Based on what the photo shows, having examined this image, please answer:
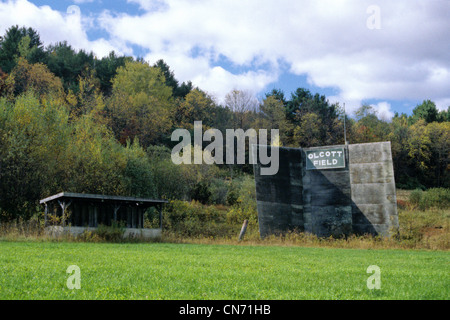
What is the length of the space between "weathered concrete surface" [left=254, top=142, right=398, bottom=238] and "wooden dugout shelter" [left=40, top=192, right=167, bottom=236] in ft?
24.3

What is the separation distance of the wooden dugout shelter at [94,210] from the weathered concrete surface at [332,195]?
7395 millimetres

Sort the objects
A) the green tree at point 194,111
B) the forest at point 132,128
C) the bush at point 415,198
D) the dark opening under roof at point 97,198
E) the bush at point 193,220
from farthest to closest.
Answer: the green tree at point 194,111 → the bush at point 415,198 → the bush at point 193,220 → the forest at point 132,128 → the dark opening under roof at point 97,198

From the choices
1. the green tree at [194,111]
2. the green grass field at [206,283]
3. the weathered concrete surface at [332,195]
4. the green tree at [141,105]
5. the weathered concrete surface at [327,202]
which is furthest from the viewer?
the green tree at [194,111]

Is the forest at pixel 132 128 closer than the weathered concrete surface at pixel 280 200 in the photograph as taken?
No

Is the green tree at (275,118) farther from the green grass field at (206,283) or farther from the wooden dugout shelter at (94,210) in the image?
→ the green grass field at (206,283)

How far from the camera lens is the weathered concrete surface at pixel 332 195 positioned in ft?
82.8

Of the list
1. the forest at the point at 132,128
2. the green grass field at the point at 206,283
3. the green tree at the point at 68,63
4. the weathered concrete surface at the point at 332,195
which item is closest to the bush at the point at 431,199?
the forest at the point at 132,128

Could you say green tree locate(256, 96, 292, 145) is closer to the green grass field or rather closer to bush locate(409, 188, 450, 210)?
bush locate(409, 188, 450, 210)

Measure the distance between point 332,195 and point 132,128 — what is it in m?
38.7

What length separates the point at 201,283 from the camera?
27.6ft

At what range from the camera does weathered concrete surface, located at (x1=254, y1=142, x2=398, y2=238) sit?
82.8ft

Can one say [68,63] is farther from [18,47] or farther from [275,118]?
[275,118]

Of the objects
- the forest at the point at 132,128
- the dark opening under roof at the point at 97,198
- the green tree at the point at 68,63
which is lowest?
the dark opening under roof at the point at 97,198
